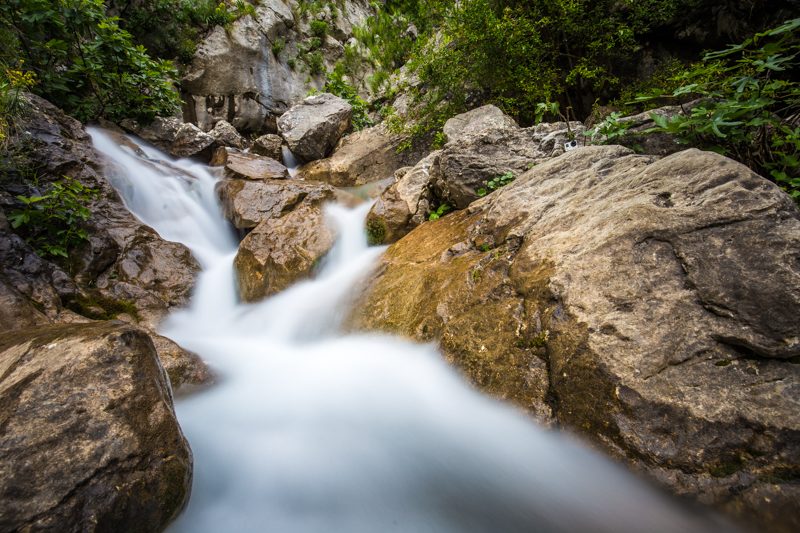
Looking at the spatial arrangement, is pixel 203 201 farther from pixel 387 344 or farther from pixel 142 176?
pixel 387 344

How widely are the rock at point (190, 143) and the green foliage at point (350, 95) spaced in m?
4.01

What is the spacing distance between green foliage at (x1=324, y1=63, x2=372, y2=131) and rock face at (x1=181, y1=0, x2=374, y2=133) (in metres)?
0.96

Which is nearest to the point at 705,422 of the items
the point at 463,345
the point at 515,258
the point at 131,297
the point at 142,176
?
the point at 463,345

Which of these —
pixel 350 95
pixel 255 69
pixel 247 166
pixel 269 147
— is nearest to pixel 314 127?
pixel 269 147

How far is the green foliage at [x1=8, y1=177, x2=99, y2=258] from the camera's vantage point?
3941mm

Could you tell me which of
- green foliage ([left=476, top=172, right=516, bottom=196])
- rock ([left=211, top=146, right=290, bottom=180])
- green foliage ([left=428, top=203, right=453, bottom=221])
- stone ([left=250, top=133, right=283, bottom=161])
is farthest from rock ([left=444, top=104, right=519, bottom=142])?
stone ([left=250, top=133, right=283, bottom=161])

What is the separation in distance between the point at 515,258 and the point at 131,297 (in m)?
4.61

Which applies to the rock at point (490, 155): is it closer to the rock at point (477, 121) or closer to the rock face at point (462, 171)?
the rock face at point (462, 171)

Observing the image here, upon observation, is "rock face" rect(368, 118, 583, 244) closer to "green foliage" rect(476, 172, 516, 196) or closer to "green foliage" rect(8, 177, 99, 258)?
"green foliage" rect(476, 172, 516, 196)

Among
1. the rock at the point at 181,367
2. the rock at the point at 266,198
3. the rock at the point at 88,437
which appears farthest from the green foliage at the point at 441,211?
the rock at the point at 88,437

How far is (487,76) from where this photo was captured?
6.59m

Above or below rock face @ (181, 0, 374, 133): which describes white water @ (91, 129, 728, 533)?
below

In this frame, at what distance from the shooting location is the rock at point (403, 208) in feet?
15.0

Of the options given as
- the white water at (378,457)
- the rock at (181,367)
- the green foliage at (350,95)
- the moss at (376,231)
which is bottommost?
the white water at (378,457)
